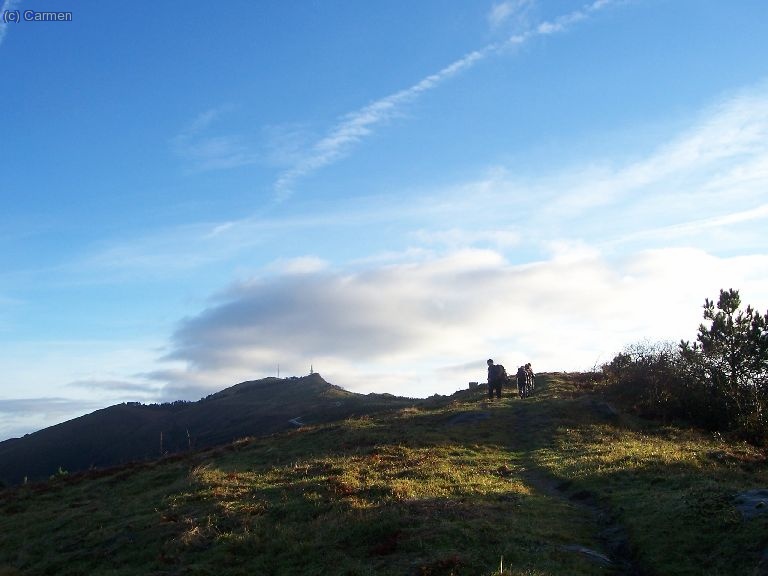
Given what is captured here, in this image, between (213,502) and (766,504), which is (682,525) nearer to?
(766,504)

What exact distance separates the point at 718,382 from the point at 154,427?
114 metres

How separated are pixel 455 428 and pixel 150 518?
17.7 meters

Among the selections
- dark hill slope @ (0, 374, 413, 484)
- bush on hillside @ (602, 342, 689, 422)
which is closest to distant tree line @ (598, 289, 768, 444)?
bush on hillside @ (602, 342, 689, 422)

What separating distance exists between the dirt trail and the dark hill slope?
226ft

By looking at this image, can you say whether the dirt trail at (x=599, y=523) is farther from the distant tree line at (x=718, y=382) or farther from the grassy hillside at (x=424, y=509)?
the distant tree line at (x=718, y=382)

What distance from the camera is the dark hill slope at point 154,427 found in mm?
104250

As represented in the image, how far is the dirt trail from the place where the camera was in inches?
558

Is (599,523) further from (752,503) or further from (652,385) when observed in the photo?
(652,385)

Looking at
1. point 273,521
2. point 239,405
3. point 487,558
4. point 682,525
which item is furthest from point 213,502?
point 239,405

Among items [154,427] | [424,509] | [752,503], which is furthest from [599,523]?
[154,427]

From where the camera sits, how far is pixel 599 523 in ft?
57.3

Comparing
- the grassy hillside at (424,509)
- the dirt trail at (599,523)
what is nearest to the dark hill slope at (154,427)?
the grassy hillside at (424,509)

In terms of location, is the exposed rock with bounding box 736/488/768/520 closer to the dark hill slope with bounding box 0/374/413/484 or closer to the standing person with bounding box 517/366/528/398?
the standing person with bounding box 517/366/528/398

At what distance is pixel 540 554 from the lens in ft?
46.0
